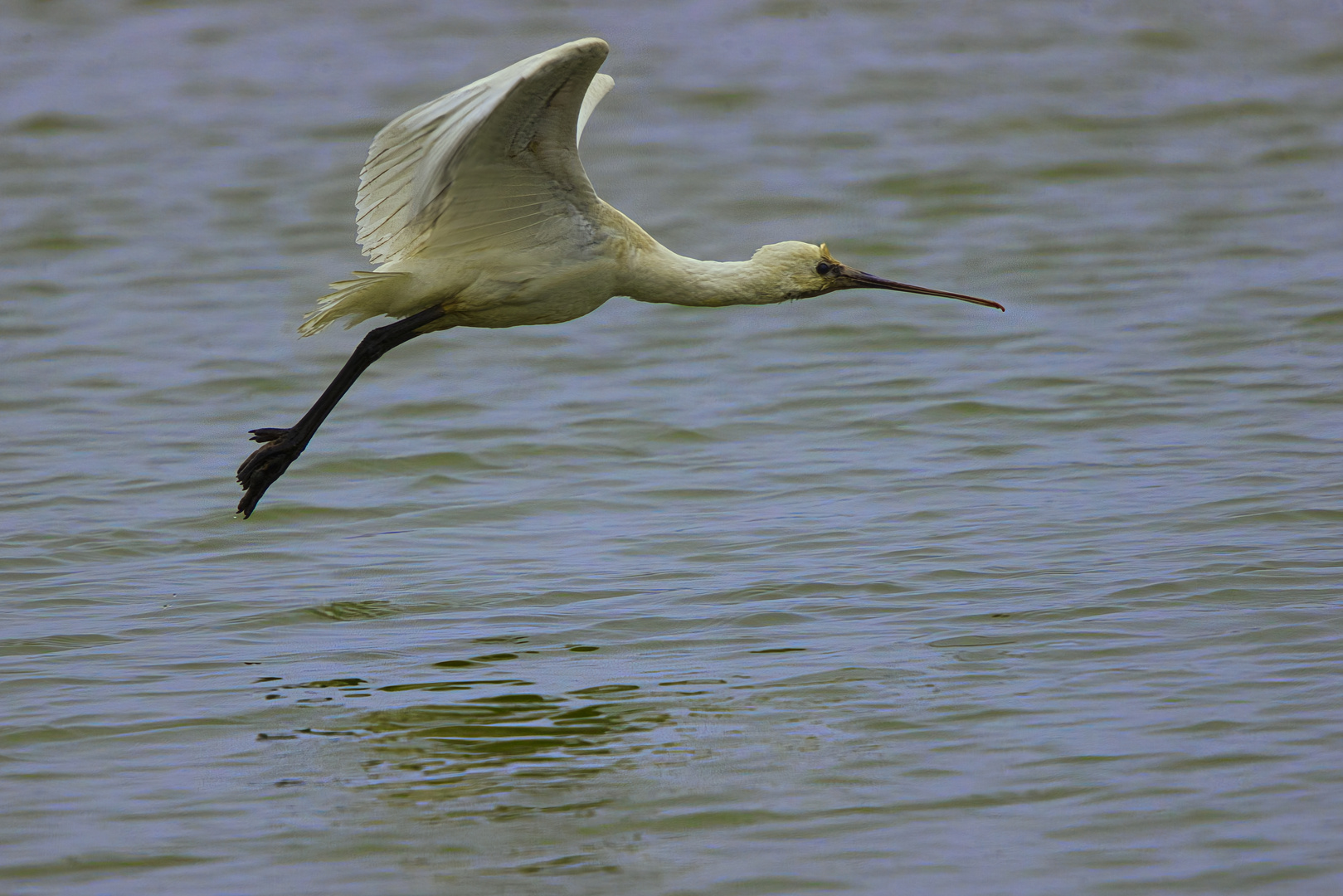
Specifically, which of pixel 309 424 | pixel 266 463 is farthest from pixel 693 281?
pixel 266 463

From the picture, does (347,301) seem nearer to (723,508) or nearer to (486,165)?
(486,165)

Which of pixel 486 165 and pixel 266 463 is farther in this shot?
pixel 266 463

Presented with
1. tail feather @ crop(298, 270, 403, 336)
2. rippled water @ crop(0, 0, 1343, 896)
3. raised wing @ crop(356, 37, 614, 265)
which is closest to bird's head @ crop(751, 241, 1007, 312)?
raised wing @ crop(356, 37, 614, 265)

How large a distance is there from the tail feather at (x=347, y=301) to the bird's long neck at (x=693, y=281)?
1.05 m

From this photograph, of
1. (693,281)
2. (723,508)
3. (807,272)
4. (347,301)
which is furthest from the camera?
(723,508)

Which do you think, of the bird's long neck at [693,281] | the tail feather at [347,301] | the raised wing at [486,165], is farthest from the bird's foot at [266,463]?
the bird's long neck at [693,281]

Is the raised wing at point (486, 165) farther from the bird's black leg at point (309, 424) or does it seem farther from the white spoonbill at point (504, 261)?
the bird's black leg at point (309, 424)

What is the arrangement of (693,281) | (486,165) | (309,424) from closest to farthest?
(486,165), (309,424), (693,281)

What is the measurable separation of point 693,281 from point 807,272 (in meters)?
0.55

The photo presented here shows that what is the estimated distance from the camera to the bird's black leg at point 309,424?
8.50m

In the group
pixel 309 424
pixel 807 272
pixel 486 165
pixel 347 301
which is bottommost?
pixel 309 424

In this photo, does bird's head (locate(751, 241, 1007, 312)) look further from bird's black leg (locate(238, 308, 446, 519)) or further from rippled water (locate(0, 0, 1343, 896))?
bird's black leg (locate(238, 308, 446, 519))

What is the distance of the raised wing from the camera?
713cm

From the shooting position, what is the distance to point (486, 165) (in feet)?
26.3
